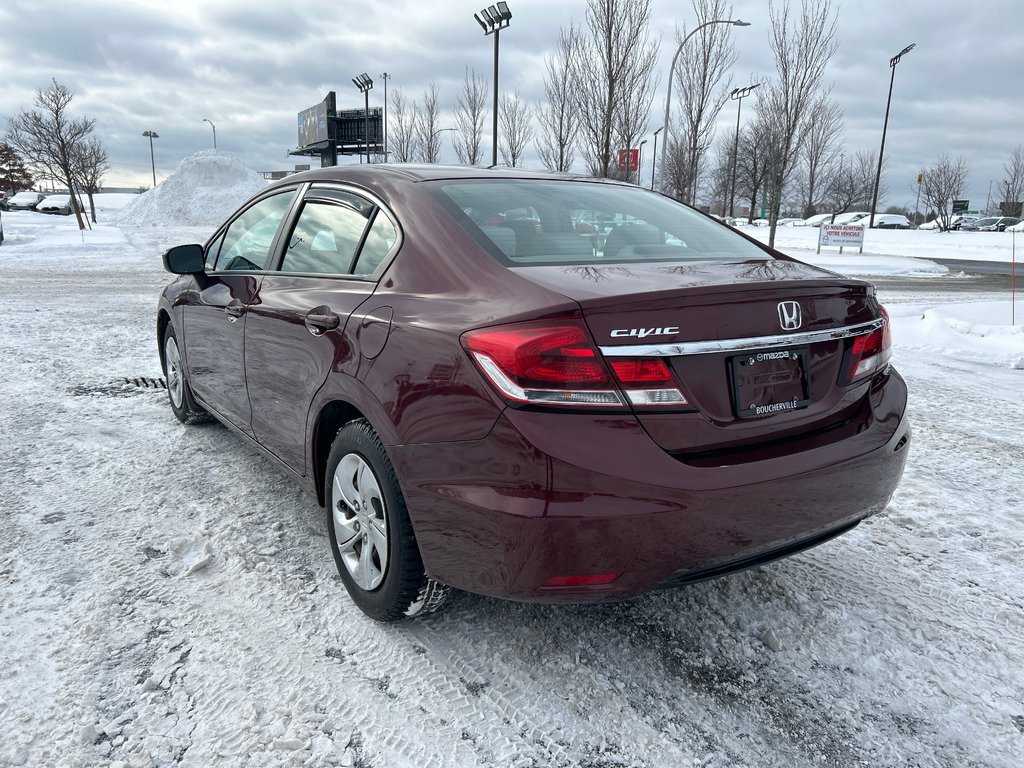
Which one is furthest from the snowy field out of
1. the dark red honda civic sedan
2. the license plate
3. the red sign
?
the red sign

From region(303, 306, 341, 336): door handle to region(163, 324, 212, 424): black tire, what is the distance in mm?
2117

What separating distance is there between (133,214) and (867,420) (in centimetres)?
5279

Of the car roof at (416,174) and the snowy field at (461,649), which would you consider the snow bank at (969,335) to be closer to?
the snowy field at (461,649)

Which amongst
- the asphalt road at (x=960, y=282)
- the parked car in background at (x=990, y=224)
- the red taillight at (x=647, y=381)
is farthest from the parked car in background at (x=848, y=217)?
the red taillight at (x=647, y=381)

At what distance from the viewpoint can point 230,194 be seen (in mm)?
50375

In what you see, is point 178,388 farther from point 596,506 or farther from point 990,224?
point 990,224

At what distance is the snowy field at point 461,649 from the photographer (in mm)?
2094

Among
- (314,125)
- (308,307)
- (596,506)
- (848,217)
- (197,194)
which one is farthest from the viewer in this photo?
(314,125)

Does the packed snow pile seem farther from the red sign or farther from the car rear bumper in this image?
the car rear bumper

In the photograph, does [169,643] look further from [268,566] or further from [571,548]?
[571,548]

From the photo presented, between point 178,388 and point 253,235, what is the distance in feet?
4.99

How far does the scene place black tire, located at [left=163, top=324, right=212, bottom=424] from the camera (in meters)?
4.73

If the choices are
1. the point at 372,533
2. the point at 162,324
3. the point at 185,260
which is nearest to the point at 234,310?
the point at 185,260

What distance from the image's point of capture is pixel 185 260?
4.02 meters
